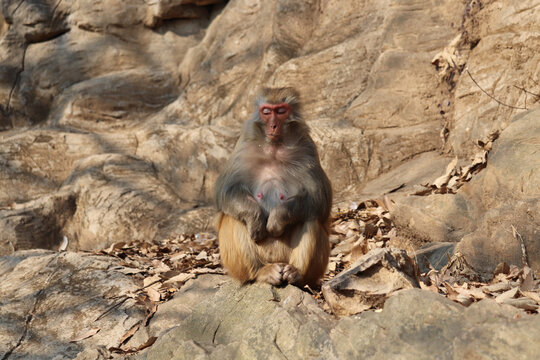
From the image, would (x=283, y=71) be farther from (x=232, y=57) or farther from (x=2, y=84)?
(x=2, y=84)

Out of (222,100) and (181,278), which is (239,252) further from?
(222,100)

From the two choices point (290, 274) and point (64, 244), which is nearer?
point (290, 274)

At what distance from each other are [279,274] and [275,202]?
2.18 ft

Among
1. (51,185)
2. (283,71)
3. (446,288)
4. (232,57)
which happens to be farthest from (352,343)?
(51,185)

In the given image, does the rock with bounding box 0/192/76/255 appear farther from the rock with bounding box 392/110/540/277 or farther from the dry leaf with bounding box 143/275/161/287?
the rock with bounding box 392/110/540/277

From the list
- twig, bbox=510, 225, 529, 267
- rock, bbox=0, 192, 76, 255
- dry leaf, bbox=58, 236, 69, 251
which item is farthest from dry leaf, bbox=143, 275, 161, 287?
rock, bbox=0, 192, 76, 255

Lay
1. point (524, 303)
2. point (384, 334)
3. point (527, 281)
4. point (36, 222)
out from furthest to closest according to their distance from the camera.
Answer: point (36, 222)
point (527, 281)
point (524, 303)
point (384, 334)

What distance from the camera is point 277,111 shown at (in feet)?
16.7

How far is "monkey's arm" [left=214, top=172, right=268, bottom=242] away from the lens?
4852mm

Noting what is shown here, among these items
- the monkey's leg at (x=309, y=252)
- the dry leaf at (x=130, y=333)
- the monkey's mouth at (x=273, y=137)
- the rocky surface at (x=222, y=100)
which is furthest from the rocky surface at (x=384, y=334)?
the rocky surface at (x=222, y=100)

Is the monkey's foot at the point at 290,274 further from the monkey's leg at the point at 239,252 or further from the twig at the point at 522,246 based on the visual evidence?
the twig at the point at 522,246

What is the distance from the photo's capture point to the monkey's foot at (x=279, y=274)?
464 centimetres

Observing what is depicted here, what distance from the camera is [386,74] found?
902 cm

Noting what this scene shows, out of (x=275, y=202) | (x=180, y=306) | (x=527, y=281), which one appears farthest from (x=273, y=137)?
(x=527, y=281)
